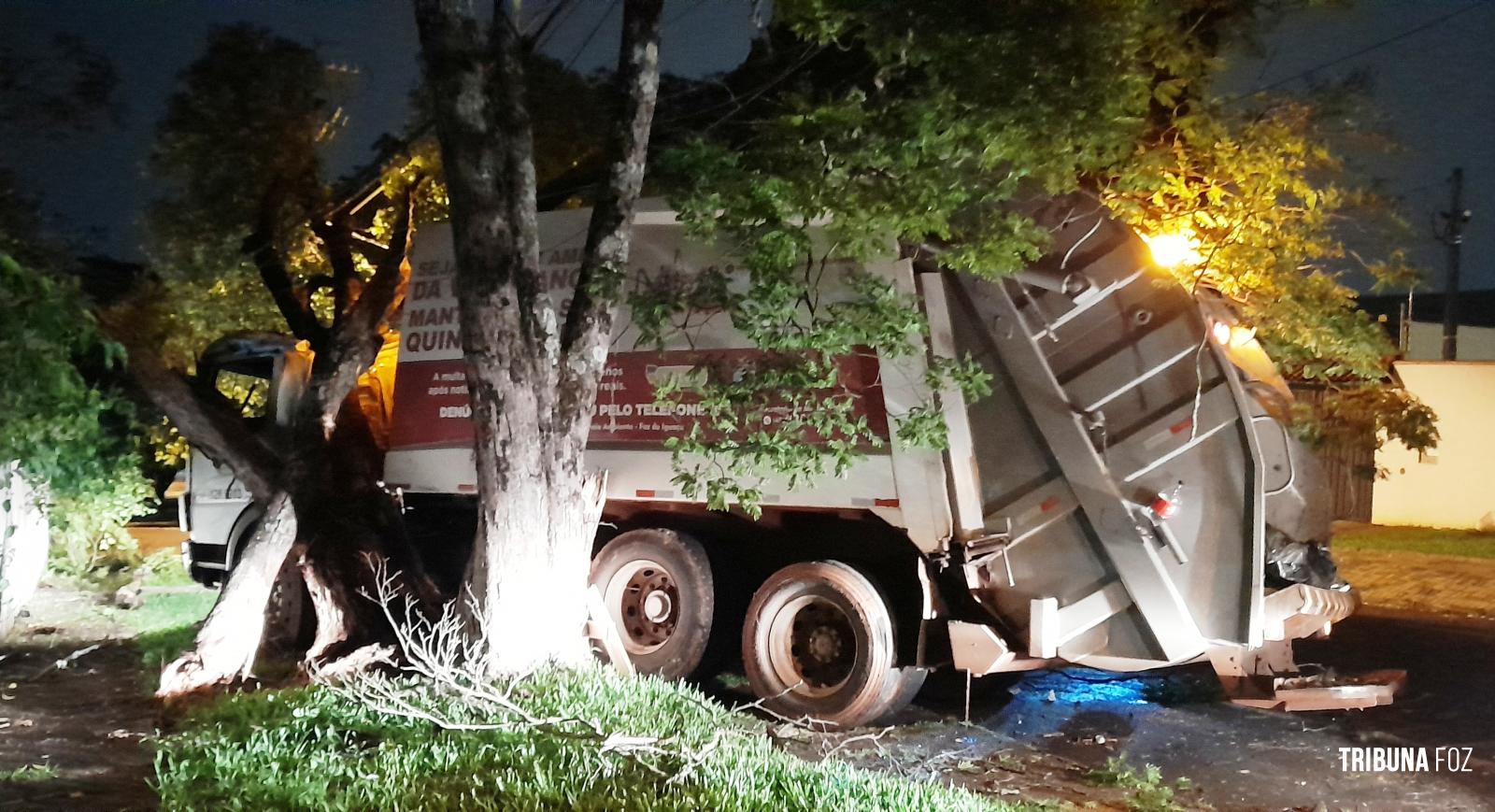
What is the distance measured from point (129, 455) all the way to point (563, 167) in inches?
152

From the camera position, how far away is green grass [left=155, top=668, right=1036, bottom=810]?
443 cm

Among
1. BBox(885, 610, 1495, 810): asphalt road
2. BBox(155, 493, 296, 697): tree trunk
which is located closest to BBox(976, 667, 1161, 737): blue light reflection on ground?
BBox(885, 610, 1495, 810): asphalt road

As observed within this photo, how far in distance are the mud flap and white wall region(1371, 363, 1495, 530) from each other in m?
10.1

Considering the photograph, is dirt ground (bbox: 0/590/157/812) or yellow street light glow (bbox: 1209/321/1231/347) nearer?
dirt ground (bbox: 0/590/157/812)

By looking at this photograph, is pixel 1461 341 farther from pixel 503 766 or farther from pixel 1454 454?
pixel 503 766

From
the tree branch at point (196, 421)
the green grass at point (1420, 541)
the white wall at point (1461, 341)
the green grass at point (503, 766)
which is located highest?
the white wall at point (1461, 341)

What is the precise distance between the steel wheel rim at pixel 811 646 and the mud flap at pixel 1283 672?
6.44 ft

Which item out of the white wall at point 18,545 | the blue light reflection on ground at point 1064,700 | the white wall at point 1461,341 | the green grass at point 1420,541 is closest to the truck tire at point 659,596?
the blue light reflection on ground at point 1064,700

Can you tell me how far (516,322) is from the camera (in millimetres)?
6199

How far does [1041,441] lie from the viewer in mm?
6379

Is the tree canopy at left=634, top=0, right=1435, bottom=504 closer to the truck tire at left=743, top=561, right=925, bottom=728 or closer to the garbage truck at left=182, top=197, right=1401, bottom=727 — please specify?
the garbage truck at left=182, top=197, right=1401, bottom=727

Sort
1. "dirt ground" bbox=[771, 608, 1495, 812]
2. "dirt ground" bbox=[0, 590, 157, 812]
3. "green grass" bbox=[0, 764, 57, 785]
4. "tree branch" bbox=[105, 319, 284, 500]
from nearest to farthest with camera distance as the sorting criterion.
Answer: "dirt ground" bbox=[0, 590, 157, 812], "green grass" bbox=[0, 764, 57, 785], "dirt ground" bbox=[771, 608, 1495, 812], "tree branch" bbox=[105, 319, 284, 500]

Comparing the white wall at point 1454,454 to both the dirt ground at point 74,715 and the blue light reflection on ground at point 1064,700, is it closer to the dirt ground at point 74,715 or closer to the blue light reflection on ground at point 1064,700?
the blue light reflection on ground at point 1064,700

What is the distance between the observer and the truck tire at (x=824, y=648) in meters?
6.70
